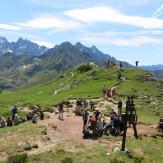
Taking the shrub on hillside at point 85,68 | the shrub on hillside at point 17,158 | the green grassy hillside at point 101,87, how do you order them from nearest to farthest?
1. the shrub on hillside at point 17,158
2. the green grassy hillside at point 101,87
3. the shrub on hillside at point 85,68

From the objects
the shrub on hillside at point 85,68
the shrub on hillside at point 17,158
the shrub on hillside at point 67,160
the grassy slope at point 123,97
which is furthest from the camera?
the shrub on hillside at point 85,68

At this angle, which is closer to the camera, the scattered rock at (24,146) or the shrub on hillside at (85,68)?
the scattered rock at (24,146)

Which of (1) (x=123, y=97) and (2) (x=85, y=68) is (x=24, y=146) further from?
(2) (x=85, y=68)

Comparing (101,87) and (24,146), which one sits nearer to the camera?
(24,146)

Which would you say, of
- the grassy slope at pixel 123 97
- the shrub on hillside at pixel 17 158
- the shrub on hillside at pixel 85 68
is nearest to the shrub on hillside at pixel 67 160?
the grassy slope at pixel 123 97

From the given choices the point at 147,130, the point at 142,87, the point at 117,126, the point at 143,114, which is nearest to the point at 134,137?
the point at 117,126

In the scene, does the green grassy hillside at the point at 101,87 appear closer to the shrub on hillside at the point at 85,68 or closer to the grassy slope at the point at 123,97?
the grassy slope at the point at 123,97

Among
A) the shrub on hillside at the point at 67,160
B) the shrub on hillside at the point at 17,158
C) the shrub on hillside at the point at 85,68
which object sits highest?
the shrub on hillside at the point at 85,68

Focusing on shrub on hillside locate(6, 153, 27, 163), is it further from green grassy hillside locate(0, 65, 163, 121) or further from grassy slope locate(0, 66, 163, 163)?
green grassy hillside locate(0, 65, 163, 121)

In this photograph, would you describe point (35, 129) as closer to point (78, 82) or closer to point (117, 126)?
point (117, 126)

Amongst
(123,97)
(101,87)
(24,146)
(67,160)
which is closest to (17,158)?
(67,160)

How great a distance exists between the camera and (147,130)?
180 feet

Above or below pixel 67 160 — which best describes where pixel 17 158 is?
below

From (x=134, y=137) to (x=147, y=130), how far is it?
6.35m
